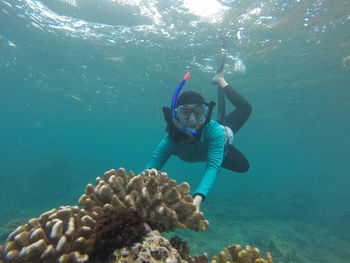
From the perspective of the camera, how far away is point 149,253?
2.39 meters

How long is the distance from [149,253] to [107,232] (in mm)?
555

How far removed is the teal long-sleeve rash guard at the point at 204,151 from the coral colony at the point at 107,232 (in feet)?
5.27

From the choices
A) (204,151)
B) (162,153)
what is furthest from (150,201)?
(204,151)

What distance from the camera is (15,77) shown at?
28938 millimetres

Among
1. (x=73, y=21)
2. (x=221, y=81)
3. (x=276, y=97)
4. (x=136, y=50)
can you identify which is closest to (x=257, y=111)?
(x=276, y=97)

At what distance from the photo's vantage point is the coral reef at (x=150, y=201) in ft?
10.2

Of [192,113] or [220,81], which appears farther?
[220,81]

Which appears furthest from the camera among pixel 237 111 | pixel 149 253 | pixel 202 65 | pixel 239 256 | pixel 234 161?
pixel 202 65

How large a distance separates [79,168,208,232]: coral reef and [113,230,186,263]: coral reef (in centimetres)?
52

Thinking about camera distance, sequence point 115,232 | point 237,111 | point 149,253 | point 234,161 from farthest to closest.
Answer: point 237,111
point 234,161
point 115,232
point 149,253

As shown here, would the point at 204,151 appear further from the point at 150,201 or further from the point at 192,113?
the point at 150,201

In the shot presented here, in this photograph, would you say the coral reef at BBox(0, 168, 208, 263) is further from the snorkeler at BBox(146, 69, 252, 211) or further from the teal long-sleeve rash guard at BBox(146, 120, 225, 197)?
the snorkeler at BBox(146, 69, 252, 211)

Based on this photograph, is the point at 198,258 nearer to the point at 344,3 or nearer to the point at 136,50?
the point at 344,3

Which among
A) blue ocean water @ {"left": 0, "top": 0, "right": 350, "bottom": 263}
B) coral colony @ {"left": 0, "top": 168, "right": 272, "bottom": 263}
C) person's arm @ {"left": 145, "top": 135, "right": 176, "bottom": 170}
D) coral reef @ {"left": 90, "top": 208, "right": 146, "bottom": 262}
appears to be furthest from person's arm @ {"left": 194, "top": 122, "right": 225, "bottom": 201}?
blue ocean water @ {"left": 0, "top": 0, "right": 350, "bottom": 263}
